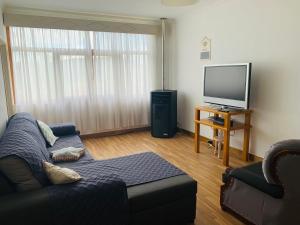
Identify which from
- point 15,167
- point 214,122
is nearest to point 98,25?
point 214,122

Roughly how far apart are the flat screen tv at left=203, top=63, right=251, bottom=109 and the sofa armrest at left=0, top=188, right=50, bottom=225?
271 cm

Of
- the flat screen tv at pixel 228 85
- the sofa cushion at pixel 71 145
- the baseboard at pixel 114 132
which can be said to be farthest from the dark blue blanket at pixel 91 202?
the baseboard at pixel 114 132

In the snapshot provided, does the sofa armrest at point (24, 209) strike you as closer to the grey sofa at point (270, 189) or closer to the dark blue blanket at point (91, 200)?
the dark blue blanket at point (91, 200)

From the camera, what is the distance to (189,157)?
3.72 m

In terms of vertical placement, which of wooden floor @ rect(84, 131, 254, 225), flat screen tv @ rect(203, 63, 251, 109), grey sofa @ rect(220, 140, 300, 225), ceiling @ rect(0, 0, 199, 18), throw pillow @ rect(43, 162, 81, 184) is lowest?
wooden floor @ rect(84, 131, 254, 225)

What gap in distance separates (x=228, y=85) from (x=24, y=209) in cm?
298

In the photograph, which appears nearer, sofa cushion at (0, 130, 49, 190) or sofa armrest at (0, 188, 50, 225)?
sofa armrest at (0, 188, 50, 225)

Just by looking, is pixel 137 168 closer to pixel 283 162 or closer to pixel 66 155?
pixel 66 155

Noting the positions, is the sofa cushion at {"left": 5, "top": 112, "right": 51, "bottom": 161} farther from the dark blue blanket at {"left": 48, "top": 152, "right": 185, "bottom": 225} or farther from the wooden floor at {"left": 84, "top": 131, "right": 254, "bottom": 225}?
the wooden floor at {"left": 84, "top": 131, "right": 254, "bottom": 225}

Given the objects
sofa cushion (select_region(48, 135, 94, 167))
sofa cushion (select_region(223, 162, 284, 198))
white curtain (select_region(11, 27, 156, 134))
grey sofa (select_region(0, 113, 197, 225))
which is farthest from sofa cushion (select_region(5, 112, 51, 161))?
sofa cushion (select_region(223, 162, 284, 198))

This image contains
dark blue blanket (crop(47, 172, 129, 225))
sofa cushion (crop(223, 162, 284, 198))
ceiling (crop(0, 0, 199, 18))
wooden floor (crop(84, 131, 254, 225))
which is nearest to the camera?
dark blue blanket (crop(47, 172, 129, 225))

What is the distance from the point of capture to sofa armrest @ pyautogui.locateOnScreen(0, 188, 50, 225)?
52.3 inches

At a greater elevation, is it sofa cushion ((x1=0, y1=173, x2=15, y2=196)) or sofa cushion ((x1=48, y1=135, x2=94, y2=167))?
sofa cushion ((x1=0, y1=173, x2=15, y2=196))

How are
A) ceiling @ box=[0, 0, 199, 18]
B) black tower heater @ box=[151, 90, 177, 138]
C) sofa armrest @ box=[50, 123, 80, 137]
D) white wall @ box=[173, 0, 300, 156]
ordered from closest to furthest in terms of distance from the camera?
1. white wall @ box=[173, 0, 300, 156]
2. sofa armrest @ box=[50, 123, 80, 137]
3. ceiling @ box=[0, 0, 199, 18]
4. black tower heater @ box=[151, 90, 177, 138]
